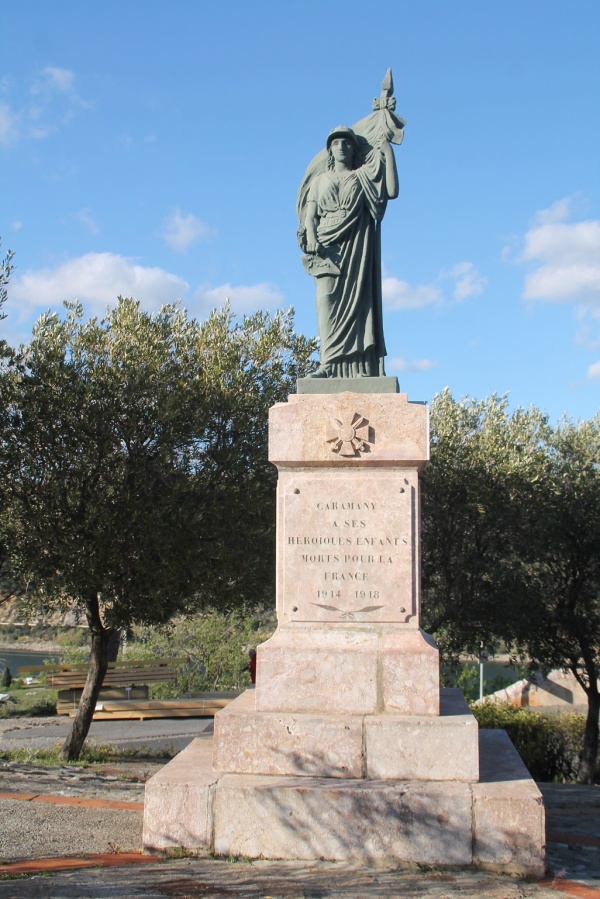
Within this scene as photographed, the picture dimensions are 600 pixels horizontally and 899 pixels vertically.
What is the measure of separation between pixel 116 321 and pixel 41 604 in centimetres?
458

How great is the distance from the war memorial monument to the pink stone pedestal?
0.03 feet

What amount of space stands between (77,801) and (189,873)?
8.25 ft

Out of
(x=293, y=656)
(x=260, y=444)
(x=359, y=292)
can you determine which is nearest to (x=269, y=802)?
(x=293, y=656)

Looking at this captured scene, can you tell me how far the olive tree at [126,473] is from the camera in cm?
1096

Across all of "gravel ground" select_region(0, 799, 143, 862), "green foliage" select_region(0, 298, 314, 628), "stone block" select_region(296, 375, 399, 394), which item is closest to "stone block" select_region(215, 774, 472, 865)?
"gravel ground" select_region(0, 799, 143, 862)

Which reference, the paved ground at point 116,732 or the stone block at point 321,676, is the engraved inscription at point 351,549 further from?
the paved ground at point 116,732

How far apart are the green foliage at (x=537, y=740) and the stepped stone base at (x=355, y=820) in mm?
8512

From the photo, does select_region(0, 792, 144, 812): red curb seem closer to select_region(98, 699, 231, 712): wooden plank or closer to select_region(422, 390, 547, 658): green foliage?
select_region(422, 390, 547, 658): green foliage

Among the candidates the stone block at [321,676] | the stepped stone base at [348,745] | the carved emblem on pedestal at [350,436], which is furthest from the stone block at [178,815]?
the carved emblem on pedestal at [350,436]

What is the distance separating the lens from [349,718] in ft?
18.7

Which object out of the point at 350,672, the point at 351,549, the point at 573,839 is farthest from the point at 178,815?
the point at 573,839

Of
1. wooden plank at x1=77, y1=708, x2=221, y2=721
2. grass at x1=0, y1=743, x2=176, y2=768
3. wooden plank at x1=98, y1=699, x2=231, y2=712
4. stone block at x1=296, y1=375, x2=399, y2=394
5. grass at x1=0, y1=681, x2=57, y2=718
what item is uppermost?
stone block at x1=296, y1=375, x2=399, y2=394

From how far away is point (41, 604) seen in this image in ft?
42.1

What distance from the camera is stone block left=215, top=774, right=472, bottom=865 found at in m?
5.09
